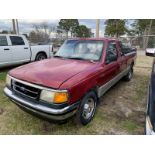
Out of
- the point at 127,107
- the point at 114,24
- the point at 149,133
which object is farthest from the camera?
the point at 114,24

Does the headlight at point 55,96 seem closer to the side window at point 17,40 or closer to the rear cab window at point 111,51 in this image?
the rear cab window at point 111,51

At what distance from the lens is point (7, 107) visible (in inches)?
151

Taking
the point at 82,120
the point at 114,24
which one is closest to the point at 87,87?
the point at 82,120

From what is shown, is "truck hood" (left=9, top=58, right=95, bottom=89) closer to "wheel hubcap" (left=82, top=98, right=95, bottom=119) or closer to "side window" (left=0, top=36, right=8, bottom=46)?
"wheel hubcap" (left=82, top=98, right=95, bottom=119)

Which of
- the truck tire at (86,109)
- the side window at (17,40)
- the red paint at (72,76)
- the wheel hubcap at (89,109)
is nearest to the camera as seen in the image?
the red paint at (72,76)

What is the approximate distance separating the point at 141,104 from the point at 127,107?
46 centimetres

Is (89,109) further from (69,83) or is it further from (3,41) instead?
(3,41)

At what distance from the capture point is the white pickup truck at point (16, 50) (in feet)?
22.3

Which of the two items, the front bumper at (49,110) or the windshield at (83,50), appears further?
the windshield at (83,50)

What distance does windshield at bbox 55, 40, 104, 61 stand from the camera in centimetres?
364

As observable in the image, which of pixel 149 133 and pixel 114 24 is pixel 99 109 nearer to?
pixel 149 133

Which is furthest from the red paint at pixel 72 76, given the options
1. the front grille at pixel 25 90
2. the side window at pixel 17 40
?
the side window at pixel 17 40

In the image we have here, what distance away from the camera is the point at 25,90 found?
2756 millimetres

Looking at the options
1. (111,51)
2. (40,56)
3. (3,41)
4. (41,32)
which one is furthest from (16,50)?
(41,32)
